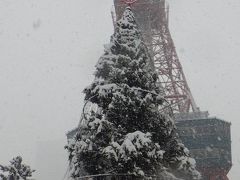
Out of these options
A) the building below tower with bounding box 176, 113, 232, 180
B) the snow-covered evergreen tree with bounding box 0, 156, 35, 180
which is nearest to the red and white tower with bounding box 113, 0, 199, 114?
the building below tower with bounding box 176, 113, 232, 180

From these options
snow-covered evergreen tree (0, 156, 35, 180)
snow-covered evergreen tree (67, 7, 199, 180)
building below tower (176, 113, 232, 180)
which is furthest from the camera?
building below tower (176, 113, 232, 180)

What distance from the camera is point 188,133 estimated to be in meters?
55.9

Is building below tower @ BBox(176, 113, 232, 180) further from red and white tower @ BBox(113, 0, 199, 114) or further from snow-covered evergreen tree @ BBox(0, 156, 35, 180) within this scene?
snow-covered evergreen tree @ BBox(0, 156, 35, 180)

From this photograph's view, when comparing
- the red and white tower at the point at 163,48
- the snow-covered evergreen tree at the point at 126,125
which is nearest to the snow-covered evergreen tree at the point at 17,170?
the snow-covered evergreen tree at the point at 126,125

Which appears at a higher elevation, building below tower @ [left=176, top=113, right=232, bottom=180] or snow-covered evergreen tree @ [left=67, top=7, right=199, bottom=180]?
building below tower @ [left=176, top=113, right=232, bottom=180]

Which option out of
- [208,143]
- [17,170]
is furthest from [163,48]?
[17,170]

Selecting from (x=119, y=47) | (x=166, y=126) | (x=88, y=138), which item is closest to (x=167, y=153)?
(x=166, y=126)

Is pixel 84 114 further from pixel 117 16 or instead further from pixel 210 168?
pixel 117 16

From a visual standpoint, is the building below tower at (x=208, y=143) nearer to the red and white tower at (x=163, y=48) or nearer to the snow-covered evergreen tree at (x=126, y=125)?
the red and white tower at (x=163, y=48)

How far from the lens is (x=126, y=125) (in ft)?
46.7

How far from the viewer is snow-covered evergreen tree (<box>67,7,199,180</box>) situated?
43.2 feet

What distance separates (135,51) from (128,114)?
6.88 feet

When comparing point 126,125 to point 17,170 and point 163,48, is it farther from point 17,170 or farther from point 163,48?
point 163,48

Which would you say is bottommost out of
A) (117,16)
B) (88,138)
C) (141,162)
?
(141,162)
